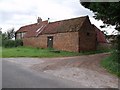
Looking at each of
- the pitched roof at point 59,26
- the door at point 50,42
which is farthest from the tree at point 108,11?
the door at point 50,42

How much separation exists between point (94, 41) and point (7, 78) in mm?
28951

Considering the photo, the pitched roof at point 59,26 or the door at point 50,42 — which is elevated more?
the pitched roof at point 59,26

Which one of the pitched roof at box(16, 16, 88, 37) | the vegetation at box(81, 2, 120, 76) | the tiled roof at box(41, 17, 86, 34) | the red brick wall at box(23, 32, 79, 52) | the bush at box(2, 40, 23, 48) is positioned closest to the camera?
the vegetation at box(81, 2, 120, 76)

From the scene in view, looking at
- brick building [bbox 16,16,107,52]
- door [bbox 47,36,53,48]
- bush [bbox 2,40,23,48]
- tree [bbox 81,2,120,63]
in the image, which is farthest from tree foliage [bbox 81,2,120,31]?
bush [bbox 2,40,23,48]

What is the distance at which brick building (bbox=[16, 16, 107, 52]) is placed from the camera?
122 ft

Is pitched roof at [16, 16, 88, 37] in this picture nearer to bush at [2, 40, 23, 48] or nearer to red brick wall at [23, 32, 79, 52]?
red brick wall at [23, 32, 79, 52]

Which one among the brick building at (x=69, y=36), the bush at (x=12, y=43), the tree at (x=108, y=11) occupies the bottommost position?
the bush at (x=12, y=43)

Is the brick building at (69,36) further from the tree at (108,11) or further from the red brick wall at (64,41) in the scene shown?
the tree at (108,11)

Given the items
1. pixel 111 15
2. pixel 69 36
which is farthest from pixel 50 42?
pixel 111 15

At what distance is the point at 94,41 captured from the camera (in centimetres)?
4059

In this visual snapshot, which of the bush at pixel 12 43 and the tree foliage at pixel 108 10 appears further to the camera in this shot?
the bush at pixel 12 43

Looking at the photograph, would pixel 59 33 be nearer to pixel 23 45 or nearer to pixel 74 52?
pixel 74 52

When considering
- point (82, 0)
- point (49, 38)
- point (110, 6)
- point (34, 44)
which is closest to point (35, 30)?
point (34, 44)

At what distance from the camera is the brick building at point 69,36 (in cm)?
3722
